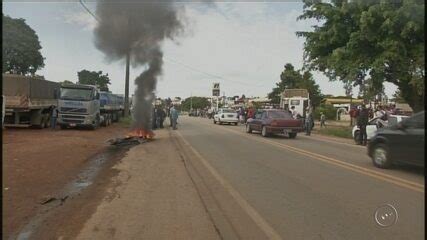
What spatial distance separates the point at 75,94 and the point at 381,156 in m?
20.6

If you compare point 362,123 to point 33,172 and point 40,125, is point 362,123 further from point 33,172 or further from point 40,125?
point 40,125

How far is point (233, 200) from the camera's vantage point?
8.78 meters

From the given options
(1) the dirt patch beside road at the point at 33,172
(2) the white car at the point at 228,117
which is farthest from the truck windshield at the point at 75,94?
(2) the white car at the point at 228,117

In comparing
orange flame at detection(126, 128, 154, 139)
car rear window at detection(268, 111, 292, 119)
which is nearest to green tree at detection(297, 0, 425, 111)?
car rear window at detection(268, 111, 292, 119)

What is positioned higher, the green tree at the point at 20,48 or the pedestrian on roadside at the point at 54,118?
the green tree at the point at 20,48

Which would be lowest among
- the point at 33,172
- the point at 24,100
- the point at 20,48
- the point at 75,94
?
the point at 33,172

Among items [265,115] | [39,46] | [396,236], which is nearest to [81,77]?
[39,46]

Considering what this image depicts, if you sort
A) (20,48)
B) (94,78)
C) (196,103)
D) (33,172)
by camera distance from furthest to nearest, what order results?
(196,103)
(94,78)
(20,48)
(33,172)

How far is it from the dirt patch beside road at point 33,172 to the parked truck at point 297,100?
26.2 meters

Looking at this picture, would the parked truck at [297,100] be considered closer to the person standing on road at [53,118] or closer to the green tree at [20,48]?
the person standing on road at [53,118]

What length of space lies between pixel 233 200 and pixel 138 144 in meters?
12.9

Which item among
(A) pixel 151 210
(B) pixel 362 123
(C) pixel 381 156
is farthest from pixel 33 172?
(B) pixel 362 123

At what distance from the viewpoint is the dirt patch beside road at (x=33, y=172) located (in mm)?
8234

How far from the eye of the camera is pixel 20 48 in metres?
69.3
